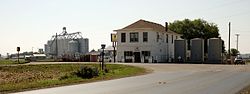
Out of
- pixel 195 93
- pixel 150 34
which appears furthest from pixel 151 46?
pixel 195 93

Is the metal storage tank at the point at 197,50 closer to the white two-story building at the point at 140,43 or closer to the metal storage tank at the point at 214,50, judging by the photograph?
the metal storage tank at the point at 214,50

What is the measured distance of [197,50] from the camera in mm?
69000

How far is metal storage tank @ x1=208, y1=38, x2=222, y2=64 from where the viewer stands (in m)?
67.9

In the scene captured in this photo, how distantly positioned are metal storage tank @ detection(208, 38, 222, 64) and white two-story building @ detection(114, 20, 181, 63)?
24.3 feet

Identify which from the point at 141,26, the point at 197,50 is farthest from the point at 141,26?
the point at 197,50

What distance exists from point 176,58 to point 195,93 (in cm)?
5434

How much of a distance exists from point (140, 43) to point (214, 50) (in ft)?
40.9

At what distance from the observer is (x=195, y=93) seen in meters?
17.3

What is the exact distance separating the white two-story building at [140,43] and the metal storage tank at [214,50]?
740 centimetres

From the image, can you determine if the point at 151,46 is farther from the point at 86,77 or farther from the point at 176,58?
the point at 86,77

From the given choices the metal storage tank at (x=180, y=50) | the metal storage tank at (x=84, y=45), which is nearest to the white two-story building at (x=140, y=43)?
the metal storage tank at (x=180, y=50)

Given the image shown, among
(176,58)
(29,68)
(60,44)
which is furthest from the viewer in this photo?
(60,44)

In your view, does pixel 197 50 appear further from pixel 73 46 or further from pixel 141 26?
Result: pixel 73 46

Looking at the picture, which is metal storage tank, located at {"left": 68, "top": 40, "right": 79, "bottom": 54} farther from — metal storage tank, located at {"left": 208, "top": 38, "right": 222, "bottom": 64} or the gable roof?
metal storage tank, located at {"left": 208, "top": 38, "right": 222, "bottom": 64}
